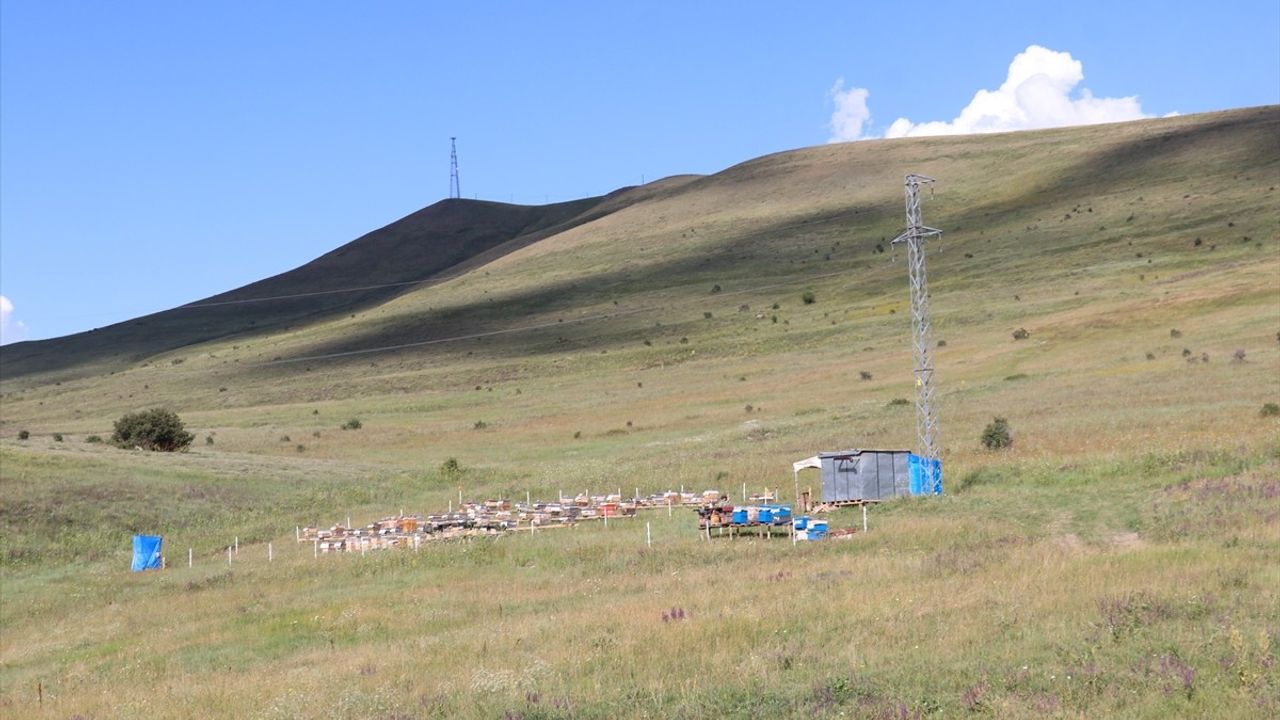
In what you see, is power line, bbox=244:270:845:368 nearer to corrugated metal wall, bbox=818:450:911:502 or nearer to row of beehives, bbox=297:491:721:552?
row of beehives, bbox=297:491:721:552

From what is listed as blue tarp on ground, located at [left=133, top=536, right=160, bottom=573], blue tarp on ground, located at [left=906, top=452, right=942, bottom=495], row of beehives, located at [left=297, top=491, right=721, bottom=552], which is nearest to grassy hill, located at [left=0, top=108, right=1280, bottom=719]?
blue tarp on ground, located at [left=906, top=452, right=942, bottom=495]

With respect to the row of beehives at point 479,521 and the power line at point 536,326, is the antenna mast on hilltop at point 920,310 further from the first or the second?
the power line at point 536,326

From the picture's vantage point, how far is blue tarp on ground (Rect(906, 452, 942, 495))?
36503 millimetres

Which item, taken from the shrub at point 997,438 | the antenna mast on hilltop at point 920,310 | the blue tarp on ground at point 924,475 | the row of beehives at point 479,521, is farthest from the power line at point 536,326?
the blue tarp on ground at point 924,475

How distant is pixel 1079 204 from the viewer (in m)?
135

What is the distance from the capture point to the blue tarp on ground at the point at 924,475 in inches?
1437

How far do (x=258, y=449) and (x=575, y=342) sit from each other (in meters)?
46.3

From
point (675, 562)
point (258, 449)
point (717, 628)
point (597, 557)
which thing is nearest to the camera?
point (717, 628)

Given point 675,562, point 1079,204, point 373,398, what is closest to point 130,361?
point 373,398

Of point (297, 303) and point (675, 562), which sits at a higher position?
point (297, 303)

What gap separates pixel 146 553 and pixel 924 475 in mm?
24020

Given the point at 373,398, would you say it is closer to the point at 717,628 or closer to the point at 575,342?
the point at 575,342

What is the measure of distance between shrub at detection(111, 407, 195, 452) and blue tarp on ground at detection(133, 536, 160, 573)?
3526 cm

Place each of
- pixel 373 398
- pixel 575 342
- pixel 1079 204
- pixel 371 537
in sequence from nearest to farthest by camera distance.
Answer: pixel 371 537 → pixel 373 398 → pixel 575 342 → pixel 1079 204
